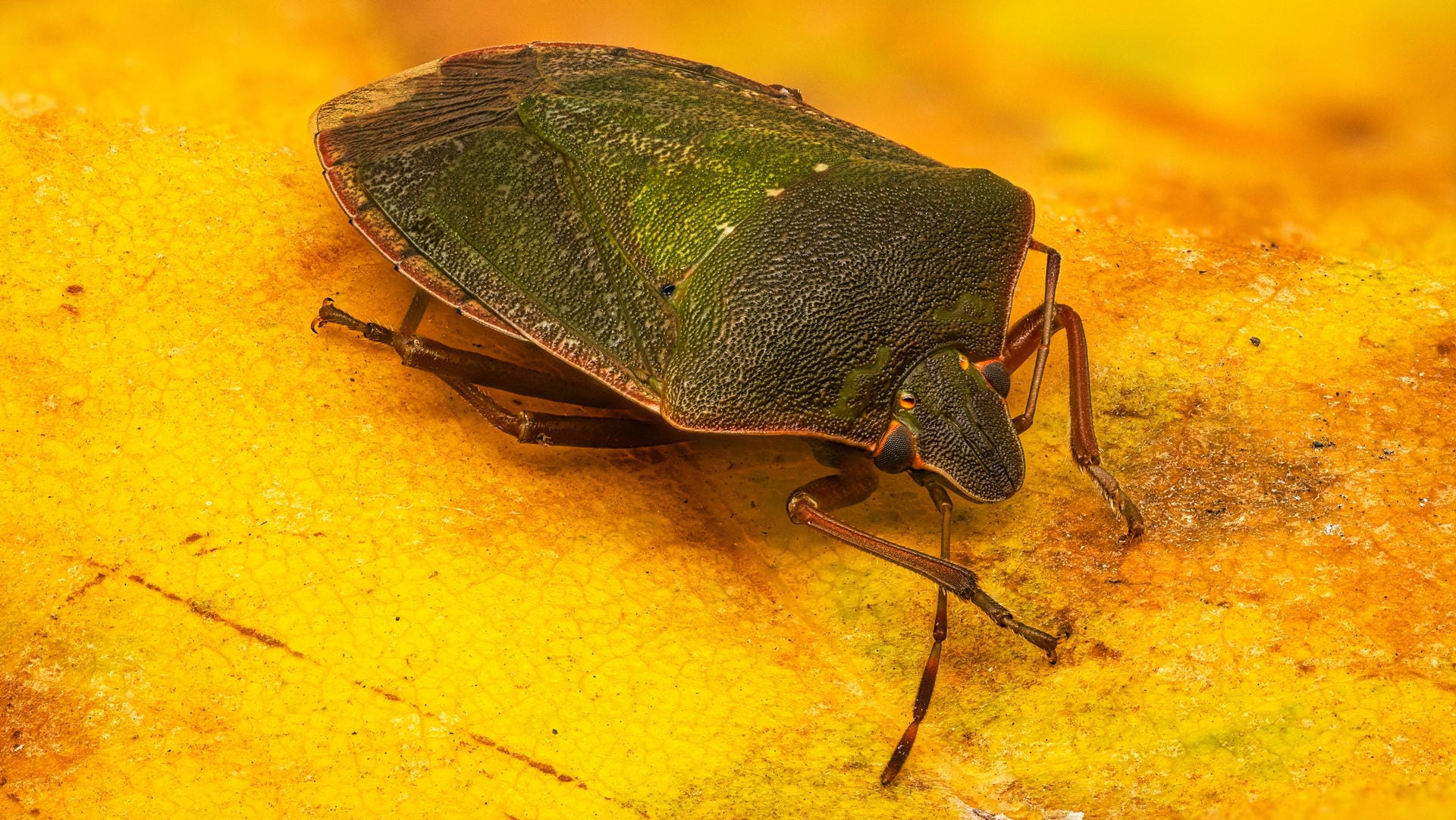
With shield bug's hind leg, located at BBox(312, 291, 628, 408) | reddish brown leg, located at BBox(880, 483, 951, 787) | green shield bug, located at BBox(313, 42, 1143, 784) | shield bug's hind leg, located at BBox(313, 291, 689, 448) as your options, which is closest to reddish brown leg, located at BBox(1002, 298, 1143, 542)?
green shield bug, located at BBox(313, 42, 1143, 784)

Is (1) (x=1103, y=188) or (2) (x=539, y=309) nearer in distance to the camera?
(2) (x=539, y=309)

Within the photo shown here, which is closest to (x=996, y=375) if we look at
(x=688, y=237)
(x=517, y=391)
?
(x=688, y=237)

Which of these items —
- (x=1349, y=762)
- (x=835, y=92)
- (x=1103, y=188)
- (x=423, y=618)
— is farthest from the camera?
(x=835, y=92)

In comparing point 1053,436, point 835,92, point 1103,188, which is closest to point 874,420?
point 1053,436

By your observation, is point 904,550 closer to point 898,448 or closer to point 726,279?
point 898,448

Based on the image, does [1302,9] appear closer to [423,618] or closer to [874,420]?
[874,420]

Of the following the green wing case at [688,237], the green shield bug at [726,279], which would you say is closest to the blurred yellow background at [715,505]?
the green shield bug at [726,279]

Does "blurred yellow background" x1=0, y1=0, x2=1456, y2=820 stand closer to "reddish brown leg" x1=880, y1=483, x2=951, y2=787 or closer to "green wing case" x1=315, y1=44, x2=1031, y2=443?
"reddish brown leg" x1=880, y1=483, x2=951, y2=787

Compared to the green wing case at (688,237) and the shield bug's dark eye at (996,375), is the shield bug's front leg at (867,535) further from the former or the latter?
the shield bug's dark eye at (996,375)
